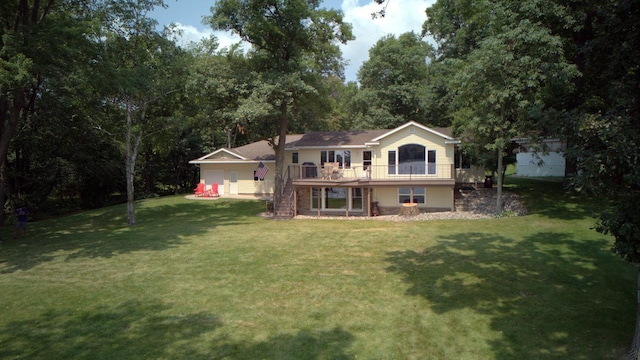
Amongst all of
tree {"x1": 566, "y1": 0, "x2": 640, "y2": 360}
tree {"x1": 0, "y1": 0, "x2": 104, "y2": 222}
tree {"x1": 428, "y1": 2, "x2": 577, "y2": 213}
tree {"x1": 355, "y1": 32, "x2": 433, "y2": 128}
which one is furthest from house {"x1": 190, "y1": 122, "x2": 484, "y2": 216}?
tree {"x1": 566, "y1": 0, "x2": 640, "y2": 360}

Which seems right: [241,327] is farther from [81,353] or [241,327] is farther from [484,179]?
[484,179]

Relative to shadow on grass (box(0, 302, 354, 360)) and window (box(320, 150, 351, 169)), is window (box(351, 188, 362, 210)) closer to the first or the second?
window (box(320, 150, 351, 169))

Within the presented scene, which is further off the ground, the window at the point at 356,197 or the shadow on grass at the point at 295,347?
the window at the point at 356,197

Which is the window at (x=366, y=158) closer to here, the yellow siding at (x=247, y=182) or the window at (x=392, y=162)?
the window at (x=392, y=162)

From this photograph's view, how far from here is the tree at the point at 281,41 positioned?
A: 21.4 m

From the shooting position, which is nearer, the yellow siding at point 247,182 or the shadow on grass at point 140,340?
the shadow on grass at point 140,340

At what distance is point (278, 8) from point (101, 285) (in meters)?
17.6

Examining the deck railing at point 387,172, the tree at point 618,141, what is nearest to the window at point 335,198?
the deck railing at point 387,172

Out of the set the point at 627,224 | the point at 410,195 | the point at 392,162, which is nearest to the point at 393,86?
the point at 392,162

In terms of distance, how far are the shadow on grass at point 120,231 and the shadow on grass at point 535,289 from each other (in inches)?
410

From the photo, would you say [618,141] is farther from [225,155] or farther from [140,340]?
[225,155]

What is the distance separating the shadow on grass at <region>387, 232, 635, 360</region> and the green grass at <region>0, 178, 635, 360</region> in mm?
39

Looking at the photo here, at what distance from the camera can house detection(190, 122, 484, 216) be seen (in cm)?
2202

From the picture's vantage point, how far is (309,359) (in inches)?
255
